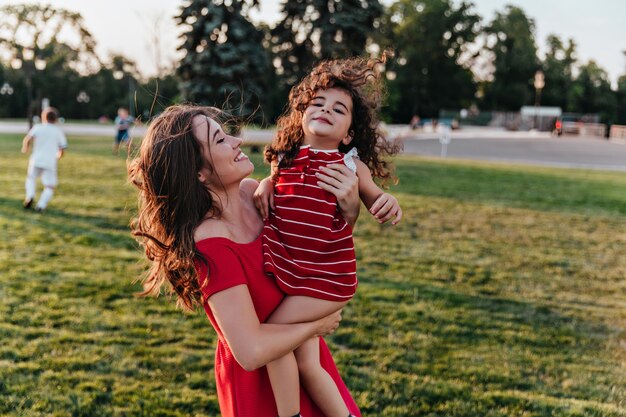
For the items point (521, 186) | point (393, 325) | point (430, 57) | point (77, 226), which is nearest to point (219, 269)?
point (393, 325)

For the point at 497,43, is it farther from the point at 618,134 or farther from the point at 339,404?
the point at 339,404

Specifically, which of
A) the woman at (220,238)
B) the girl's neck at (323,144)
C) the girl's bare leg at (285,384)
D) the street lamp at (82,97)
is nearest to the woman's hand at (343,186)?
the woman at (220,238)

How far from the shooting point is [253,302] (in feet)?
5.97

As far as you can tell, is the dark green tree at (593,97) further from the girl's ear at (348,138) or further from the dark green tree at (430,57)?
the girl's ear at (348,138)

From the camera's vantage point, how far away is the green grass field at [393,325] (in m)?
4.23

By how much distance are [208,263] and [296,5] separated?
29.3 meters

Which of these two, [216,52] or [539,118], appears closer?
[216,52]

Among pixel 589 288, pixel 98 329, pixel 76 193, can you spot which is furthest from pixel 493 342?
pixel 76 193

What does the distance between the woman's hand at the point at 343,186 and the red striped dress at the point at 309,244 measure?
0.08 feet

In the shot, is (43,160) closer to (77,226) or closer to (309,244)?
(77,226)

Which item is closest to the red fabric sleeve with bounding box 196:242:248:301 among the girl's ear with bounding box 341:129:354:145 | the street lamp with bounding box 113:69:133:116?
the girl's ear with bounding box 341:129:354:145

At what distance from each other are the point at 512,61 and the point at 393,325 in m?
77.8

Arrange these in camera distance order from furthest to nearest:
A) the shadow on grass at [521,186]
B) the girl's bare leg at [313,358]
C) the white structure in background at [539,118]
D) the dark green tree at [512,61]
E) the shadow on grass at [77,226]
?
the dark green tree at [512,61] < the white structure in background at [539,118] < the shadow on grass at [521,186] < the shadow on grass at [77,226] < the girl's bare leg at [313,358]

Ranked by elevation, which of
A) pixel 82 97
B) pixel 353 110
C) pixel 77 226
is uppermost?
pixel 82 97
